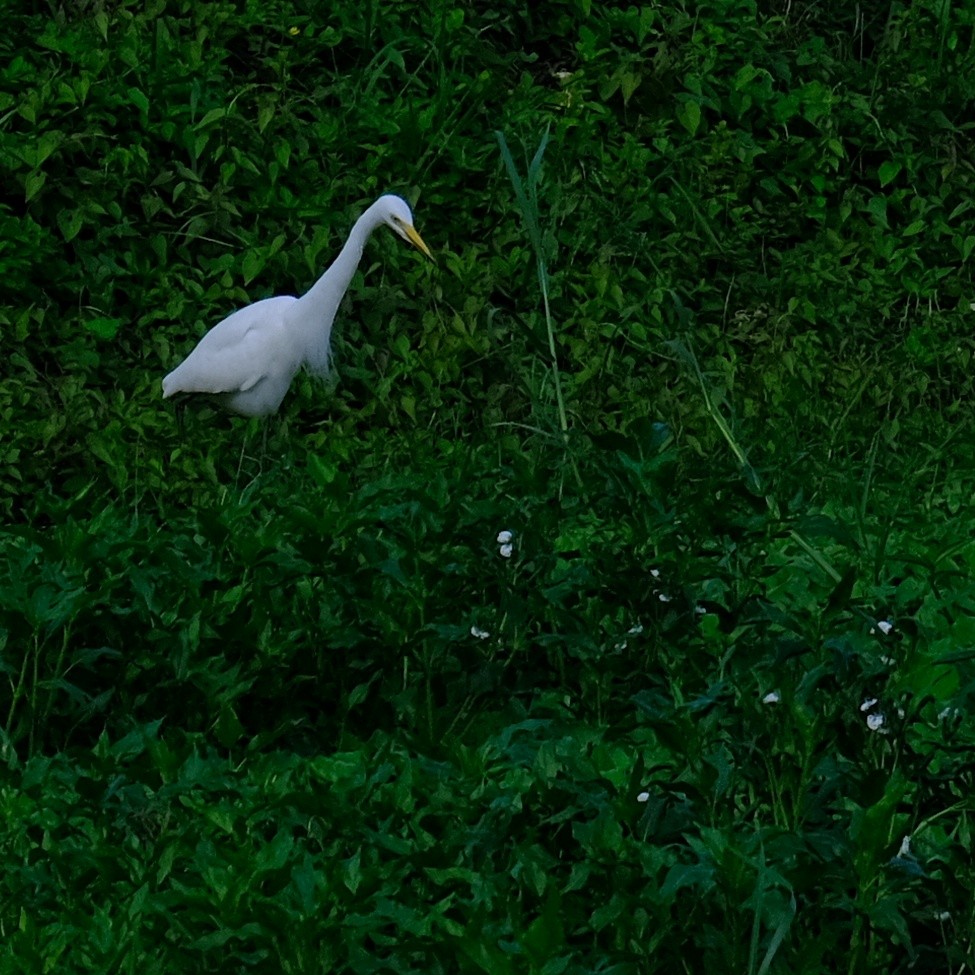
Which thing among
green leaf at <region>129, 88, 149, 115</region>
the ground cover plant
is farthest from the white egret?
green leaf at <region>129, 88, 149, 115</region>

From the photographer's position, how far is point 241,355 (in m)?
5.59

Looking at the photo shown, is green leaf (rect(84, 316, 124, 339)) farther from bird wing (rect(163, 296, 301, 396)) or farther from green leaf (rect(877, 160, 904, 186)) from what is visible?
green leaf (rect(877, 160, 904, 186))

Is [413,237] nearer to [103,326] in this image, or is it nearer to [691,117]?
[103,326]

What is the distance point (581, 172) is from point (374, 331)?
3.29 ft

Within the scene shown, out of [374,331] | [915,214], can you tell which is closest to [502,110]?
[374,331]

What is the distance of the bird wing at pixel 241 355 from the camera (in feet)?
18.3

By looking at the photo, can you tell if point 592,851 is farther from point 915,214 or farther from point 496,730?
point 915,214

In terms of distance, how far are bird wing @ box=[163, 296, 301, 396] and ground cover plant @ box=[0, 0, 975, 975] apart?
0.51 ft

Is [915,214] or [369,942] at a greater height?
[369,942]

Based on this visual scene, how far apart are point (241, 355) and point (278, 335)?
12 cm

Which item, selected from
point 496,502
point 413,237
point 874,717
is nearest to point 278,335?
point 413,237

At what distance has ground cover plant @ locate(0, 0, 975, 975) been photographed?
2.47 m

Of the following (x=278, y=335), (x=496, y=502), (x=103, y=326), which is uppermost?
(x=496, y=502)

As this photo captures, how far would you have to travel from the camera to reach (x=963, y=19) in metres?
7.31
